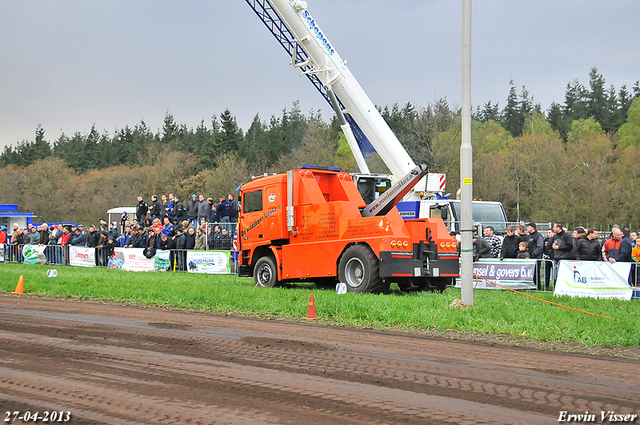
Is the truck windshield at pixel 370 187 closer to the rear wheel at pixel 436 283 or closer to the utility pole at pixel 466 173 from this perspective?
the rear wheel at pixel 436 283

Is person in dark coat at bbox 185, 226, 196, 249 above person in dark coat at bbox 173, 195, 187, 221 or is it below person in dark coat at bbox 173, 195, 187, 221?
below

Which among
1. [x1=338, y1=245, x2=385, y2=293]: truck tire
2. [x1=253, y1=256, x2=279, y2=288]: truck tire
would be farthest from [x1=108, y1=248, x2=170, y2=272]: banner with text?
[x1=338, y1=245, x2=385, y2=293]: truck tire

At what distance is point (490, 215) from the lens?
2061 cm

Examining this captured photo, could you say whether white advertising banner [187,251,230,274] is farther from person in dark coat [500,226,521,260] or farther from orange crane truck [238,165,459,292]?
person in dark coat [500,226,521,260]

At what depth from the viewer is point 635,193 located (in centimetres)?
4006

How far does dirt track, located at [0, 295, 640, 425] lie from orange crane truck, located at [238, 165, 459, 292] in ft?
15.3

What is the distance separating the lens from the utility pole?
39.1 ft

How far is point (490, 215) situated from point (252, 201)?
817cm

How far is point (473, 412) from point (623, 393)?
5.70ft

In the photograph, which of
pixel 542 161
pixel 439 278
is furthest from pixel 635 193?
pixel 439 278

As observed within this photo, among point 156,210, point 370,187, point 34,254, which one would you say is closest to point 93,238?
point 156,210

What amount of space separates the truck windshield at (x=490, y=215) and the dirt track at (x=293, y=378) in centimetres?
1146

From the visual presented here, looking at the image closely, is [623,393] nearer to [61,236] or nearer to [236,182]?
[61,236]

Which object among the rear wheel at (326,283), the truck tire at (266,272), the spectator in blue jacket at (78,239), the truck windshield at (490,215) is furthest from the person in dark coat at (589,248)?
the spectator in blue jacket at (78,239)
